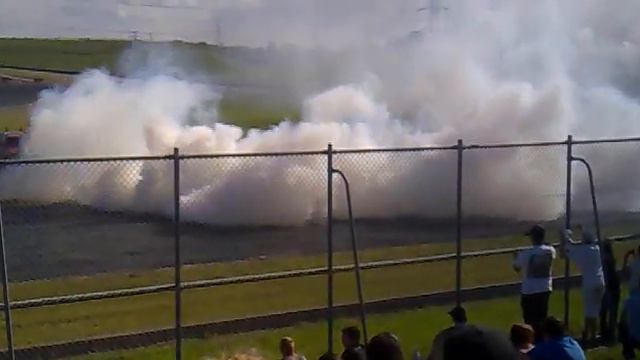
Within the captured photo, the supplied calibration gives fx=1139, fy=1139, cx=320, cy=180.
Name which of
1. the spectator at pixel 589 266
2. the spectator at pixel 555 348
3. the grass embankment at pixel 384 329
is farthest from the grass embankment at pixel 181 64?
the spectator at pixel 555 348

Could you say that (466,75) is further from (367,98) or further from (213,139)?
(213,139)

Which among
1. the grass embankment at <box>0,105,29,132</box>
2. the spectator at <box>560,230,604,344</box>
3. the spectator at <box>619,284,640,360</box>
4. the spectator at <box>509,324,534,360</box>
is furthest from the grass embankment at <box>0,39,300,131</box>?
the spectator at <box>509,324,534,360</box>

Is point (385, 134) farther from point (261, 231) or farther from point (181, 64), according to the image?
point (181, 64)

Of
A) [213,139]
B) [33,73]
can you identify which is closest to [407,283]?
[213,139]

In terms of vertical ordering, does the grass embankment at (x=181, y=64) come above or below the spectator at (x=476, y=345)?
above

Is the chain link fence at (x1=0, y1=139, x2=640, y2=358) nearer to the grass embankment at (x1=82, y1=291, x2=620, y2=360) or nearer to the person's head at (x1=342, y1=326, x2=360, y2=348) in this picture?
the grass embankment at (x1=82, y1=291, x2=620, y2=360)

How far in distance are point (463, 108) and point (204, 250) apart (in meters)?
13.5

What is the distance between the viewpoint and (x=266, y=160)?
2381 cm

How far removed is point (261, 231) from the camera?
20.9m

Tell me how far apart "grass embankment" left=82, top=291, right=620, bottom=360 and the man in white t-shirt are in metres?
0.40

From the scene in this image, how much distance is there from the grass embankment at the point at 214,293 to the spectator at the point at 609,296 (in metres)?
2.80

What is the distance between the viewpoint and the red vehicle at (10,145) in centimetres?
3164

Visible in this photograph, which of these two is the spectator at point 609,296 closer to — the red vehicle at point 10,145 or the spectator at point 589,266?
the spectator at point 589,266

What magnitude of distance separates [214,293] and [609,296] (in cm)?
510
